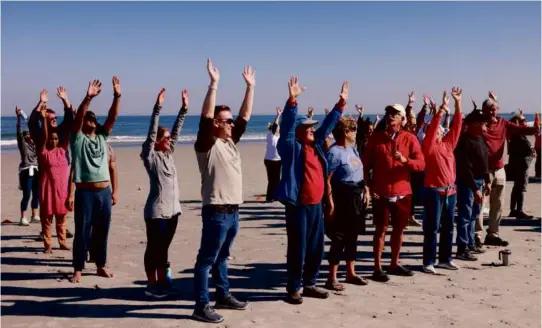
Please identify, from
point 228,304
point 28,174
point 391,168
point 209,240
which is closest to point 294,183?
point 209,240

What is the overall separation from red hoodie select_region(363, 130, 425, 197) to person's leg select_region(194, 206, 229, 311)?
236 cm

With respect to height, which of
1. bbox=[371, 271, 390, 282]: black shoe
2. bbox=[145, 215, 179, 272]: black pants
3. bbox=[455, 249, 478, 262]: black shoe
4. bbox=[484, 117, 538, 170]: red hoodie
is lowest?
bbox=[371, 271, 390, 282]: black shoe

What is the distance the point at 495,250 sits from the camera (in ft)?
30.1

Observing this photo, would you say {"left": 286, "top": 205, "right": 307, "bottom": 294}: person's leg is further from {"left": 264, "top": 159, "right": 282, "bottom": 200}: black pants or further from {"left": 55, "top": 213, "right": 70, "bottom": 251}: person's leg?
{"left": 264, "top": 159, "right": 282, "bottom": 200}: black pants

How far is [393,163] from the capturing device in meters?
7.25

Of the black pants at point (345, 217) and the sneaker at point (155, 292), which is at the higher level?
the black pants at point (345, 217)

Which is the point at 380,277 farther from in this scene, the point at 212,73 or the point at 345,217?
the point at 212,73

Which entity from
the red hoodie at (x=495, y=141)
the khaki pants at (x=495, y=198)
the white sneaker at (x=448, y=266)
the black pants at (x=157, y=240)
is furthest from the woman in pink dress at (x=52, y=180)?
the khaki pants at (x=495, y=198)

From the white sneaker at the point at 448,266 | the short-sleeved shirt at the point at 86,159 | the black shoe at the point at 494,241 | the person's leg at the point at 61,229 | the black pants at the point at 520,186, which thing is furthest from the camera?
the black pants at the point at 520,186

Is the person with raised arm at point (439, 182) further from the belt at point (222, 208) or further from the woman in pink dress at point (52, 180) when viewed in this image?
the woman in pink dress at point (52, 180)

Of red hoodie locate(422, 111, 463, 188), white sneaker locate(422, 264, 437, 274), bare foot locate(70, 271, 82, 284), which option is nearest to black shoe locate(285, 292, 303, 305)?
white sneaker locate(422, 264, 437, 274)

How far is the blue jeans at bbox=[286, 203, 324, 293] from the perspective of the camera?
6.30 meters

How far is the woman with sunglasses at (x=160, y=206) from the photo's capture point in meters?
6.45

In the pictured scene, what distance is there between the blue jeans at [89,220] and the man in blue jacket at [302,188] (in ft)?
7.95
